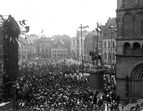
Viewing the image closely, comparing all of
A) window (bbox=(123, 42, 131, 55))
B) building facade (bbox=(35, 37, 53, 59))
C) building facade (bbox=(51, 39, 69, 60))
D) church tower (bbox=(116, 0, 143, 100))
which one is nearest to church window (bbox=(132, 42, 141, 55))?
church tower (bbox=(116, 0, 143, 100))

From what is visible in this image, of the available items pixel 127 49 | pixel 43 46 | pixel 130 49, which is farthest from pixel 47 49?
pixel 130 49

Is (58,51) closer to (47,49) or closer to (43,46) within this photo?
(47,49)

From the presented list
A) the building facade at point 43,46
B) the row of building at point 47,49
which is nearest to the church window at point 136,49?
the row of building at point 47,49

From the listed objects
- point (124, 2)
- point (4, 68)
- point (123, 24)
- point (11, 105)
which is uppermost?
point (124, 2)

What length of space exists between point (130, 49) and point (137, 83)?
341 centimetres

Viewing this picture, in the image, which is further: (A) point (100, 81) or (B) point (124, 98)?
(A) point (100, 81)

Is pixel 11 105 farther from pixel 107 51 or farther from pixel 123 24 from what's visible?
pixel 107 51

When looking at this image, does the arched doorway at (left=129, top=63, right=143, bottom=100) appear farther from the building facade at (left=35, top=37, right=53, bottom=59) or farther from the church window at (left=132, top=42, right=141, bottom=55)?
the building facade at (left=35, top=37, right=53, bottom=59)

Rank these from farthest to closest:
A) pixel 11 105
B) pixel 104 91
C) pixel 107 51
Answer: pixel 107 51, pixel 104 91, pixel 11 105

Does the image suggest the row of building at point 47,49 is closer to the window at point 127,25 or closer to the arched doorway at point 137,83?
the window at point 127,25

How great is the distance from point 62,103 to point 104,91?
8.71 metres

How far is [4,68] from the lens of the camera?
37281mm

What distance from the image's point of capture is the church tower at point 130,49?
99.3 ft

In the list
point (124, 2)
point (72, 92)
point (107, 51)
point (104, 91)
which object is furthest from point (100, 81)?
point (107, 51)
